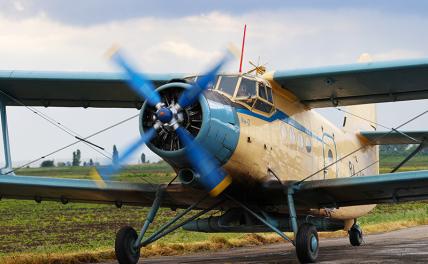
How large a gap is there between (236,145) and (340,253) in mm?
4746

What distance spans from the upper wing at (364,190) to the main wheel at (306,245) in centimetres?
112

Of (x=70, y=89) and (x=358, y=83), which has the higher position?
(x=70, y=89)

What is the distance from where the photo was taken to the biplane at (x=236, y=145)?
453 inches

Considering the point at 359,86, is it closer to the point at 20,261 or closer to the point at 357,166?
the point at 357,166

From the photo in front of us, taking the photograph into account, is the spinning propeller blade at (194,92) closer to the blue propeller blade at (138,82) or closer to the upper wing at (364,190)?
the blue propeller blade at (138,82)

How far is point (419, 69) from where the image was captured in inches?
527

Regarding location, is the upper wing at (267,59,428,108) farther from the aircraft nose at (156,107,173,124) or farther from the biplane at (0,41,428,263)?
the aircraft nose at (156,107,173,124)

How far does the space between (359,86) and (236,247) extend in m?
5.65

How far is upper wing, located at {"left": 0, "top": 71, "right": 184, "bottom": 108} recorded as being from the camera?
48.6ft

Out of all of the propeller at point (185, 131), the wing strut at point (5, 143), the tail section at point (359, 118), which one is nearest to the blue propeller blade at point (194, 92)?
the propeller at point (185, 131)

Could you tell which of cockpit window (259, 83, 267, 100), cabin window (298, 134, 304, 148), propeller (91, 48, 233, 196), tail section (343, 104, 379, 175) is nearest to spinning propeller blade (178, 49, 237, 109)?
propeller (91, 48, 233, 196)

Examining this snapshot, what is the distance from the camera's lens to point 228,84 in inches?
504

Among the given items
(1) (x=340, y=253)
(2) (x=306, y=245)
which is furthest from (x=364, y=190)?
(1) (x=340, y=253)

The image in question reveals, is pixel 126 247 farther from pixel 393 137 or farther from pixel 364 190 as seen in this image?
pixel 393 137
